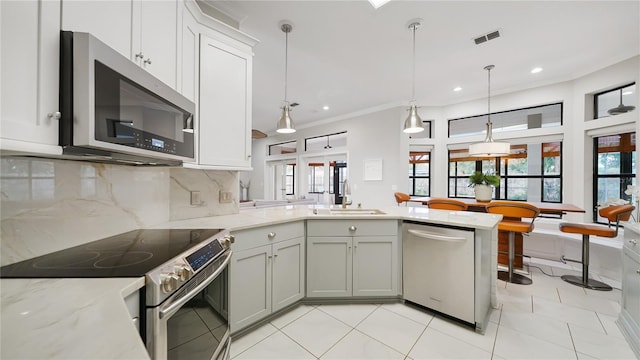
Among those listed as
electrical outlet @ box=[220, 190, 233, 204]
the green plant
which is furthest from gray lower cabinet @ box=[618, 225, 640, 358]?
electrical outlet @ box=[220, 190, 233, 204]

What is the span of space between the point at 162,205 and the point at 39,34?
1367mm

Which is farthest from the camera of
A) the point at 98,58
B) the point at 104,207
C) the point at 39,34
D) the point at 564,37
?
the point at 564,37

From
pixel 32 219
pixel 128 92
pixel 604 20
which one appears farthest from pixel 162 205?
pixel 604 20

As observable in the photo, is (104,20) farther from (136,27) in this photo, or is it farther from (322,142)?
(322,142)

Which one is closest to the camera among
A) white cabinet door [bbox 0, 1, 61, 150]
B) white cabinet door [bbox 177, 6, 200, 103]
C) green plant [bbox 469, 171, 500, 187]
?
white cabinet door [bbox 0, 1, 61, 150]

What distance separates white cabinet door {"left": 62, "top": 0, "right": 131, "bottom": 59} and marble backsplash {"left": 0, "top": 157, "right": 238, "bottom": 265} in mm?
662

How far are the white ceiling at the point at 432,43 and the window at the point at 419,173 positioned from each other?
144 cm

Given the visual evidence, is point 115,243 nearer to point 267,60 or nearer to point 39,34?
point 39,34

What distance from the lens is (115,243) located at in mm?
1318

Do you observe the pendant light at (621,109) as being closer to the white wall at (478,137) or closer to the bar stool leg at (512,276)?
the white wall at (478,137)

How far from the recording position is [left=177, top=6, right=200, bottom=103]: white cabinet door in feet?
5.43

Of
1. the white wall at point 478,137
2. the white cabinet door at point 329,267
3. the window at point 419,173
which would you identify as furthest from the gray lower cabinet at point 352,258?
the window at point 419,173

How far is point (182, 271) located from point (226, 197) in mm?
1351

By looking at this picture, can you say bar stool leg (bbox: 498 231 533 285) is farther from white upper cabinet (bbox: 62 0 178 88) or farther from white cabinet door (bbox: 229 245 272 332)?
white upper cabinet (bbox: 62 0 178 88)
